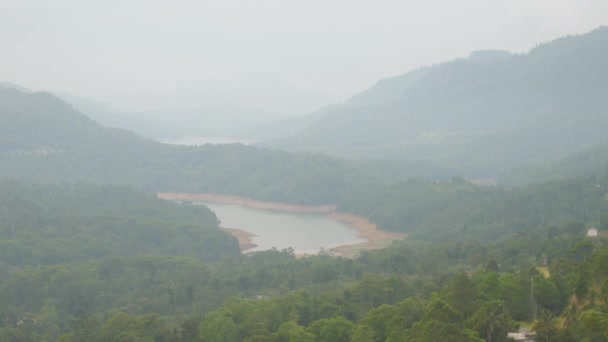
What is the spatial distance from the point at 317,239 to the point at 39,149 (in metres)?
53.3

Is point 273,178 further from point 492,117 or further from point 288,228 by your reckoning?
point 492,117

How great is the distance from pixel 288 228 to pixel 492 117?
88.6m

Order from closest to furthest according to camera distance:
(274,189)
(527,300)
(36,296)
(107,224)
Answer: (527,300)
(36,296)
(107,224)
(274,189)

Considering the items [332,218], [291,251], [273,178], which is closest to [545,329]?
[291,251]

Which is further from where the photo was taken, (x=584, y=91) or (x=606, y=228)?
(x=584, y=91)

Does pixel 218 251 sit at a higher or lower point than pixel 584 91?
lower

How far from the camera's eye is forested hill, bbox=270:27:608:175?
449 feet

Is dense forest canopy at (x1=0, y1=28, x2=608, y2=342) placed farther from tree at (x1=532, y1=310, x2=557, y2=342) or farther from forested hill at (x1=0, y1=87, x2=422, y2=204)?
forested hill at (x1=0, y1=87, x2=422, y2=204)

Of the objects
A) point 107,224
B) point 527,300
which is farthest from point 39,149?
point 527,300

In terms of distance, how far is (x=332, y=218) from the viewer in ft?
327

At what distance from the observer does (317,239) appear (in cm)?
8075

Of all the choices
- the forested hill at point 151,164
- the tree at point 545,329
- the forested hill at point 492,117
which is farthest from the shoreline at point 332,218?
the tree at point 545,329

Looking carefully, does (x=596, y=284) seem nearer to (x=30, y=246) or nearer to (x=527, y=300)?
(x=527, y=300)

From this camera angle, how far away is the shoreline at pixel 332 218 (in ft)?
245
